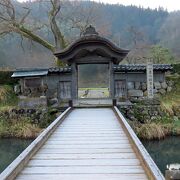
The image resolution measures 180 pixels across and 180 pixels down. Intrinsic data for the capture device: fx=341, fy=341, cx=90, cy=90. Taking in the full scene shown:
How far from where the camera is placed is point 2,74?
17.5 metres

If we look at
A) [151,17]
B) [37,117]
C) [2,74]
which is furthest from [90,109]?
[151,17]

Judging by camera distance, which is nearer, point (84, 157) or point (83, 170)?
point (83, 170)

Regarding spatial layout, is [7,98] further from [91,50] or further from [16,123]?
[91,50]

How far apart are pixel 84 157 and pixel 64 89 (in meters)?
9.98

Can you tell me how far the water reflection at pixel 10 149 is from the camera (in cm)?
1165

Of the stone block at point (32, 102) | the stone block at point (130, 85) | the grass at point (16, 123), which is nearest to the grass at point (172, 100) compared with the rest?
the stone block at point (130, 85)

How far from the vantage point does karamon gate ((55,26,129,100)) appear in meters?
14.7

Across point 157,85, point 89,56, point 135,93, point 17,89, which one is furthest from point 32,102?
point 157,85

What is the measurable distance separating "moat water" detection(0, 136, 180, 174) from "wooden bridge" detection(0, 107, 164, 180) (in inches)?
123

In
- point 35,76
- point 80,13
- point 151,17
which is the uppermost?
point 151,17

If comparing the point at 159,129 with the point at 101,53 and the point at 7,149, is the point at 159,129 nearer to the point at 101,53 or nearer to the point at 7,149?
the point at 101,53

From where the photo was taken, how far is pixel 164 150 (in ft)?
41.4

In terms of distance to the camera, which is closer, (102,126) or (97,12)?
(102,126)

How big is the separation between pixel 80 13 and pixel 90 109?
14822 millimetres
